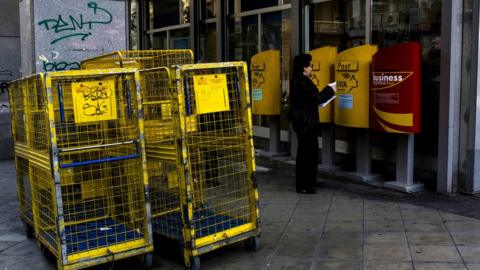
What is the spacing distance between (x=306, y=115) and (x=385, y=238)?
7.28 ft

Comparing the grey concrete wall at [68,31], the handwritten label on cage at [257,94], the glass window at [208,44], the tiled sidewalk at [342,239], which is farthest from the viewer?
the glass window at [208,44]

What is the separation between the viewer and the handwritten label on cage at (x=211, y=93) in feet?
15.2

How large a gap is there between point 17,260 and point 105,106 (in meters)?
1.81

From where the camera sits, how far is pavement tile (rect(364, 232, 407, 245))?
5219mm

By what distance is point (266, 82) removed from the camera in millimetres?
9078

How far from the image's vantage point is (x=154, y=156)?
196 inches

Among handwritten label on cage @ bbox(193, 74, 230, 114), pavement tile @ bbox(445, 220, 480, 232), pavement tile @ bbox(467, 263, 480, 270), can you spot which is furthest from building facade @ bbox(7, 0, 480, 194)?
handwritten label on cage @ bbox(193, 74, 230, 114)

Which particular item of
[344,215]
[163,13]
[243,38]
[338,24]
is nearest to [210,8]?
[243,38]

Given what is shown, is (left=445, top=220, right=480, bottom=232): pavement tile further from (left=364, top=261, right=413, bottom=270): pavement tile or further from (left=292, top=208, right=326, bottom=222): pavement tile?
(left=292, top=208, right=326, bottom=222): pavement tile

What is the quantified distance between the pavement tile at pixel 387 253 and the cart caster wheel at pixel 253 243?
955 mm

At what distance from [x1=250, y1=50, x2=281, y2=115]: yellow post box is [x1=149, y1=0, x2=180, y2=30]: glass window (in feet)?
16.1

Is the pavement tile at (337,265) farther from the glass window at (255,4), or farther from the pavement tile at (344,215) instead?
the glass window at (255,4)

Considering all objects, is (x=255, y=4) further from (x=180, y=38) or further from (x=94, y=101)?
(x=94, y=101)

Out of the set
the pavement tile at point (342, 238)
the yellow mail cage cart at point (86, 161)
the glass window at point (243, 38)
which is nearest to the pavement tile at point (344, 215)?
the pavement tile at point (342, 238)
